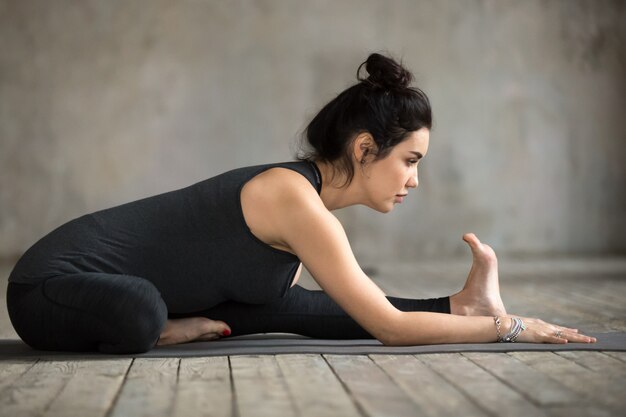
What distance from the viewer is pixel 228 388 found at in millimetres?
1919

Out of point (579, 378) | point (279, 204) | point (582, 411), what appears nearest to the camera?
point (582, 411)

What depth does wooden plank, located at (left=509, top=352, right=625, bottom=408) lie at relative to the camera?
1779 mm

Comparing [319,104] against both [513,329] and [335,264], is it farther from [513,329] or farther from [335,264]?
[335,264]

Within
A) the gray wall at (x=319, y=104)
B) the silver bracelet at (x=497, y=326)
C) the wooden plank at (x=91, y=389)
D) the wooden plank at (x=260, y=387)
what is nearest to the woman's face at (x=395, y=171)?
the silver bracelet at (x=497, y=326)

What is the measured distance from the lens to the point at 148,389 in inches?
75.2

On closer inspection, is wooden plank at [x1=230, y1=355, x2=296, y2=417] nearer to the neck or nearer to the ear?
the neck

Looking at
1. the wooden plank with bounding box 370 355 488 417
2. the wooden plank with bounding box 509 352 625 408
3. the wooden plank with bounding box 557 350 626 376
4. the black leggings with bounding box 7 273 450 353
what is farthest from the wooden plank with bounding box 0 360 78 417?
the wooden plank with bounding box 557 350 626 376

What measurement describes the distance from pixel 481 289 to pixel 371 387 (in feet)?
2.66

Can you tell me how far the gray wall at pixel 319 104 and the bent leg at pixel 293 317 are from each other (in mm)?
4731

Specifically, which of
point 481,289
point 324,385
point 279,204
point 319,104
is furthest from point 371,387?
point 319,104

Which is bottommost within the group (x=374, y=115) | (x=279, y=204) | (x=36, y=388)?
(x=36, y=388)

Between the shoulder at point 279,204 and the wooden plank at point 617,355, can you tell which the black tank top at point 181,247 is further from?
the wooden plank at point 617,355

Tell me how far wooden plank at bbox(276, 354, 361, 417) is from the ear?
0.53 metres

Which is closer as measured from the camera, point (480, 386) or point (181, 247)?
point (480, 386)
